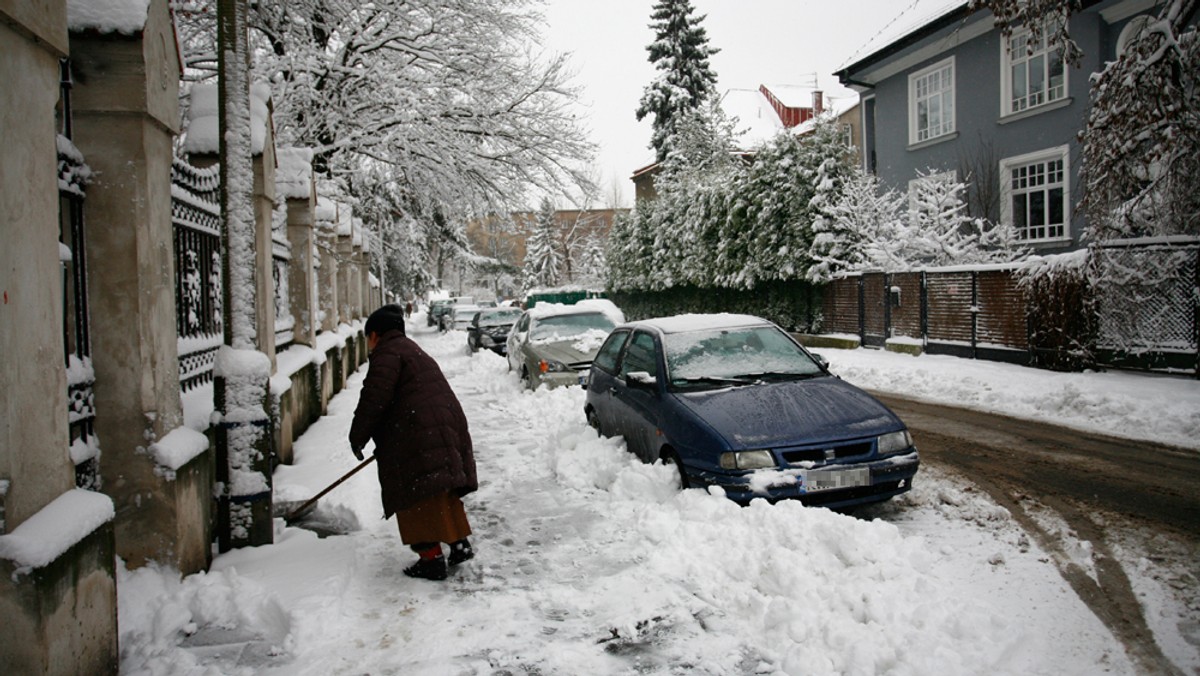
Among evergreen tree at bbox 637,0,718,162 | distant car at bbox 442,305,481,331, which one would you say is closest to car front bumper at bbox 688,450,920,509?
distant car at bbox 442,305,481,331

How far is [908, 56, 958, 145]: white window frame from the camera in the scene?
23688 mm

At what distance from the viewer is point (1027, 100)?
21.1 m

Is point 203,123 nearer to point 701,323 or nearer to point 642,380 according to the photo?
point 642,380

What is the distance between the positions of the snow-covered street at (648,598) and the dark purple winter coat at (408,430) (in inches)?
22.4

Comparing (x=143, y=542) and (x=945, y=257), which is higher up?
(x=945, y=257)

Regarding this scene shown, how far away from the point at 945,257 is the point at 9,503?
1837 cm

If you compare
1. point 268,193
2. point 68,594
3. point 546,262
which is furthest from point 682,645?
point 546,262

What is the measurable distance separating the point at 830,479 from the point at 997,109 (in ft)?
68.4

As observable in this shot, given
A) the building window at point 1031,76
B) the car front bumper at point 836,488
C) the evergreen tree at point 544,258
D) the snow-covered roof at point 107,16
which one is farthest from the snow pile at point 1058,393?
the evergreen tree at point 544,258

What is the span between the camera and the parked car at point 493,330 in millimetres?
22359

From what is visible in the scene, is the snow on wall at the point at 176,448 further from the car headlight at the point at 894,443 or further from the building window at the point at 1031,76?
the building window at the point at 1031,76

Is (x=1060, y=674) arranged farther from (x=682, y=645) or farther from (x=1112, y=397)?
(x=1112, y=397)

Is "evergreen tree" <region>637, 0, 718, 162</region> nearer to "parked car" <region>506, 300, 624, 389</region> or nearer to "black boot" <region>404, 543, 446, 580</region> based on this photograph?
"parked car" <region>506, 300, 624, 389</region>

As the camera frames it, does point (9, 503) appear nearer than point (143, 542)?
Yes
